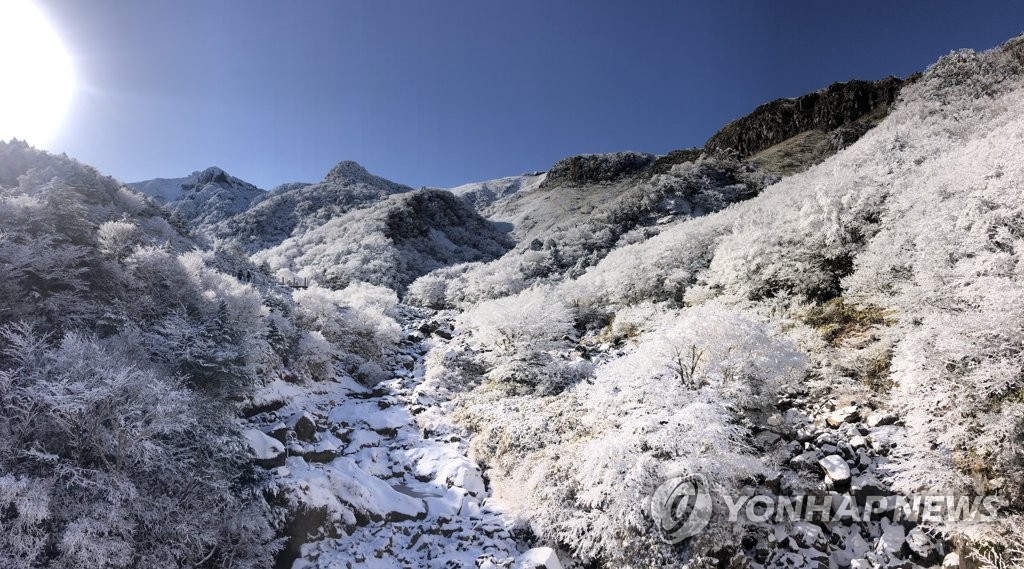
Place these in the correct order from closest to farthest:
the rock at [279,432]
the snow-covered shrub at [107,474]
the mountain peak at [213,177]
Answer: the snow-covered shrub at [107,474]
the rock at [279,432]
the mountain peak at [213,177]

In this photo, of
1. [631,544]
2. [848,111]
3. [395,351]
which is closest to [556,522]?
[631,544]

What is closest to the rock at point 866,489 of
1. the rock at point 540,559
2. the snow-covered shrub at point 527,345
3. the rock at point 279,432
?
the rock at point 540,559

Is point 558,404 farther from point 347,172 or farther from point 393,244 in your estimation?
point 347,172

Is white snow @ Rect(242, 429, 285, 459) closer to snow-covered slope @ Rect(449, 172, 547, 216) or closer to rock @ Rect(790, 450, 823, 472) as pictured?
rock @ Rect(790, 450, 823, 472)

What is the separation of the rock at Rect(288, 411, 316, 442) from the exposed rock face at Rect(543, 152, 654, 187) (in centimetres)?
11359

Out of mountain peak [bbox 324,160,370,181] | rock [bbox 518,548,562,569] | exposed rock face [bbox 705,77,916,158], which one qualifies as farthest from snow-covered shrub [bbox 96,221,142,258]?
mountain peak [bbox 324,160,370,181]

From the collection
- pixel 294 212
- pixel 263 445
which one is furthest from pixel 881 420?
pixel 294 212

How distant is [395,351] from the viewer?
30359 mm

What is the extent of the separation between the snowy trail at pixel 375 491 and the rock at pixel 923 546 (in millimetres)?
8881

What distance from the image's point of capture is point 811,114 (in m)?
102

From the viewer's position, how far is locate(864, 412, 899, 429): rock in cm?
1163

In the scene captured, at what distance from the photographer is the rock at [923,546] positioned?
8805mm

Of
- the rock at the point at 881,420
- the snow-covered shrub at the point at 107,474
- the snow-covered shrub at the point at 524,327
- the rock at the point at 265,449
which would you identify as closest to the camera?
the snow-covered shrub at the point at 107,474

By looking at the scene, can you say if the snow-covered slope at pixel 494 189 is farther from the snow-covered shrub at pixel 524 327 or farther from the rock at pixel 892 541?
the rock at pixel 892 541
